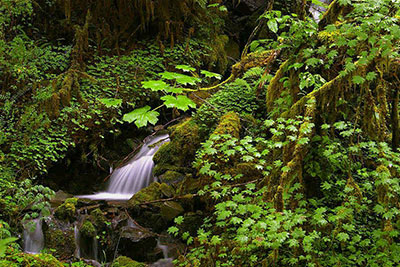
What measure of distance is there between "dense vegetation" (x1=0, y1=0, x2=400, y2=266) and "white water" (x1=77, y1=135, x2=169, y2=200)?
50 centimetres

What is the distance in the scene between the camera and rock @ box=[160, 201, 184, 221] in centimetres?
521

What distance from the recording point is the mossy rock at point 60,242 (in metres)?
4.84

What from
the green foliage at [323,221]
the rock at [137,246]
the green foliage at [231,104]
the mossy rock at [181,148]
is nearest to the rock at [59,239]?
the rock at [137,246]

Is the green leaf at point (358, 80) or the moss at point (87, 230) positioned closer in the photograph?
the green leaf at point (358, 80)

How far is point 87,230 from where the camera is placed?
5.15m

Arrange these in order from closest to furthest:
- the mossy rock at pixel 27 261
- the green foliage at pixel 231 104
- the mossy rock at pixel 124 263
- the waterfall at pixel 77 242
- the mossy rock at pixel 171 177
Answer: the mossy rock at pixel 27 261 < the mossy rock at pixel 124 263 < the waterfall at pixel 77 242 < the green foliage at pixel 231 104 < the mossy rock at pixel 171 177

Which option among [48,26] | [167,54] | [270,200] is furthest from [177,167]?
[48,26]

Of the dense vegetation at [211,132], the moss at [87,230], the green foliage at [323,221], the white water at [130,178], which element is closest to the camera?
the green foliage at [323,221]

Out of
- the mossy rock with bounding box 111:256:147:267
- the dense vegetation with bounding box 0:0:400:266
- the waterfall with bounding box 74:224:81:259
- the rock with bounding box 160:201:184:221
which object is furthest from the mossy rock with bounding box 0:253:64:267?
the rock with bounding box 160:201:184:221

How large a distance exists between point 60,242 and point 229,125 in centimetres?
338

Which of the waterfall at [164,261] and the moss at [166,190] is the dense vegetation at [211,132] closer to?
the moss at [166,190]

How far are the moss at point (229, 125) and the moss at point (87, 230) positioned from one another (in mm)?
2717

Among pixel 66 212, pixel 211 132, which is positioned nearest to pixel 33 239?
pixel 66 212

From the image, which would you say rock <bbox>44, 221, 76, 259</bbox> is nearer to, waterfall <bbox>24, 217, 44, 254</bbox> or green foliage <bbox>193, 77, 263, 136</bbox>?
waterfall <bbox>24, 217, 44, 254</bbox>
